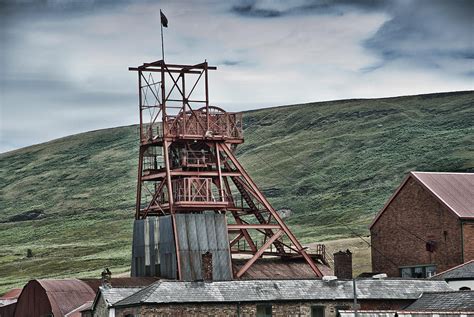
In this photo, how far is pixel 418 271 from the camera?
75.6m

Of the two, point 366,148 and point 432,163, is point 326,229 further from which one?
point 366,148

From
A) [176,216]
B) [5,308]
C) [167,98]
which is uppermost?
[167,98]

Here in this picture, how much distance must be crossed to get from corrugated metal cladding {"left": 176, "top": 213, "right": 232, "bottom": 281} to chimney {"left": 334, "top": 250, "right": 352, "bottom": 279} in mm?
6350

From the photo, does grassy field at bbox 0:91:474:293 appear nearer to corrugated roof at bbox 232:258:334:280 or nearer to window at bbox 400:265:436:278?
window at bbox 400:265:436:278

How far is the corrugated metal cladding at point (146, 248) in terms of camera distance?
7169 centimetres

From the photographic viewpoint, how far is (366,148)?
18200 cm

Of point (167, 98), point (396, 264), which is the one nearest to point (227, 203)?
point (167, 98)

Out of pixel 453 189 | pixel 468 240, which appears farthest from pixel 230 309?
pixel 453 189

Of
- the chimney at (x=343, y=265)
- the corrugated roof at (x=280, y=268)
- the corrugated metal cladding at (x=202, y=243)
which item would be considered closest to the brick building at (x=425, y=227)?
the corrugated roof at (x=280, y=268)

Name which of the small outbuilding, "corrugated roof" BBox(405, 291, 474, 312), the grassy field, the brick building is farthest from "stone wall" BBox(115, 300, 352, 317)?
the grassy field

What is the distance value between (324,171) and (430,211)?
325 feet

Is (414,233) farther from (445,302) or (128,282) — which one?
(445,302)

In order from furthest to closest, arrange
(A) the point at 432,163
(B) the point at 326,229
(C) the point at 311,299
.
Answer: (A) the point at 432,163
(B) the point at 326,229
(C) the point at 311,299

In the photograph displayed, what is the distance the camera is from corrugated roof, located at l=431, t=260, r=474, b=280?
215 feet
